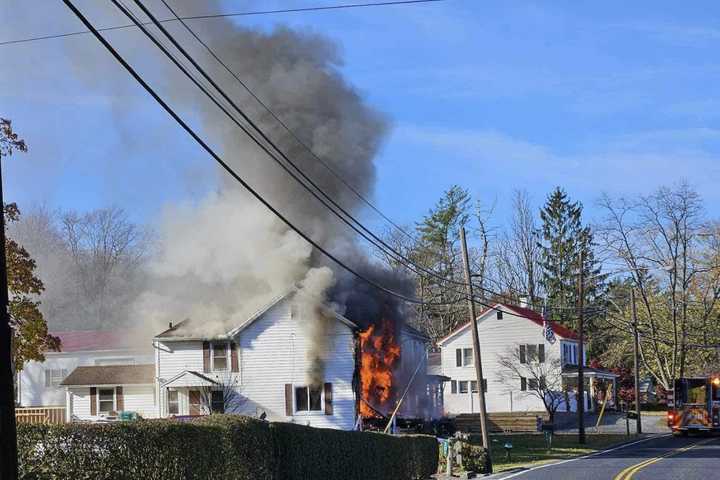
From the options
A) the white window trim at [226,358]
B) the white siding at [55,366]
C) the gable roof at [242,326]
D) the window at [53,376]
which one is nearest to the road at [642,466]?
the gable roof at [242,326]

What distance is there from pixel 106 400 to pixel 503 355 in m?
28.4

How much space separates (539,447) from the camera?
4172 cm

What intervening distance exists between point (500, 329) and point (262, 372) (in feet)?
89.1

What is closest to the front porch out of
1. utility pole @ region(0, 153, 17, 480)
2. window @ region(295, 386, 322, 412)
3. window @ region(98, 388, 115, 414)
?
window @ region(295, 386, 322, 412)

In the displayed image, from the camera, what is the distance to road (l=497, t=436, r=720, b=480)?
23.8 meters

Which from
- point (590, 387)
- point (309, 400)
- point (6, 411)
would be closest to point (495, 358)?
point (590, 387)

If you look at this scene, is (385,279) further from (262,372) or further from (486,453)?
(486,453)

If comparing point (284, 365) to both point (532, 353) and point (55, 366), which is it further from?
point (532, 353)

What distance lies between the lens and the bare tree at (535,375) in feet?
185

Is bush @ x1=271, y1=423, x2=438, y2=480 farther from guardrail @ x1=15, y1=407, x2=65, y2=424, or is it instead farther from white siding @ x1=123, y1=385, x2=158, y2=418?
white siding @ x1=123, y1=385, x2=158, y2=418

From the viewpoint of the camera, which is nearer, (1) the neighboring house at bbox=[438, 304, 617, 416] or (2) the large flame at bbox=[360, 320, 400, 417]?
(2) the large flame at bbox=[360, 320, 400, 417]

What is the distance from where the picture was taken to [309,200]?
4381cm

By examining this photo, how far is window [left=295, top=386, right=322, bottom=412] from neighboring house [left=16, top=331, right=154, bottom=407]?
12297 millimetres

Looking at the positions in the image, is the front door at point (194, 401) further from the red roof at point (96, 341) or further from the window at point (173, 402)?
the red roof at point (96, 341)
